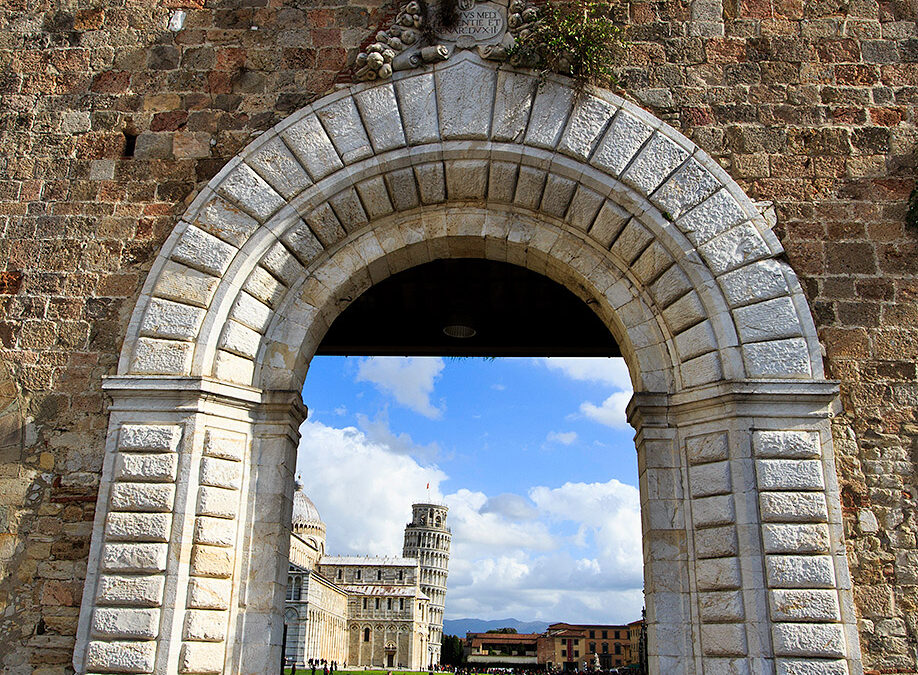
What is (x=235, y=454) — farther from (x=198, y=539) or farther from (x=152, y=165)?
(x=152, y=165)

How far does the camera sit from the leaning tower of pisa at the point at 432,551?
243 feet

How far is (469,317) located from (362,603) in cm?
6022

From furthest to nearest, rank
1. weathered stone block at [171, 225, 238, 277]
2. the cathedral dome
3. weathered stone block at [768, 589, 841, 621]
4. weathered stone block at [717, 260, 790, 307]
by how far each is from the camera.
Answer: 1. the cathedral dome
2. weathered stone block at [171, 225, 238, 277]
3. weathered stone block at [717, 260, 790, 307]
4. weathered stone block at [768, 589, 841, 621]

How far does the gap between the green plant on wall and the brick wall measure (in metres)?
0.30

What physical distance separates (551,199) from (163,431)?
355cm

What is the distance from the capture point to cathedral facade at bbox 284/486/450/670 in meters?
51.6

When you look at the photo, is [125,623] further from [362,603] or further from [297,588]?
[362,603]

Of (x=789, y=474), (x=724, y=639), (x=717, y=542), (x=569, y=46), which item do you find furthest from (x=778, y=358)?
(x=569, y=46)

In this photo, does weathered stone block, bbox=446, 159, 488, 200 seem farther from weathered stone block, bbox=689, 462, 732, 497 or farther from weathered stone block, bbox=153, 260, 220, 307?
weathered stone block, bbox=689, 462, 732, 497

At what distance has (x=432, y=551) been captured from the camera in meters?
76.6

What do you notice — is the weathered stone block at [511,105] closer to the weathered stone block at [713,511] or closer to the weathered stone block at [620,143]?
the weathered stone block at [620,143]

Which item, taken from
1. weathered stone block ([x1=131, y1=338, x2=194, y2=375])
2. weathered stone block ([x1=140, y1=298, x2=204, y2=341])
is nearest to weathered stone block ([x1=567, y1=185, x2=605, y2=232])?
weathered stone block ([x1=140, y1=298, x2=204, y2=341])

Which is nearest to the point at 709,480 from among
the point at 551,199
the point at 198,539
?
the point at 551,199

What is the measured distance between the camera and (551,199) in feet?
22.1
